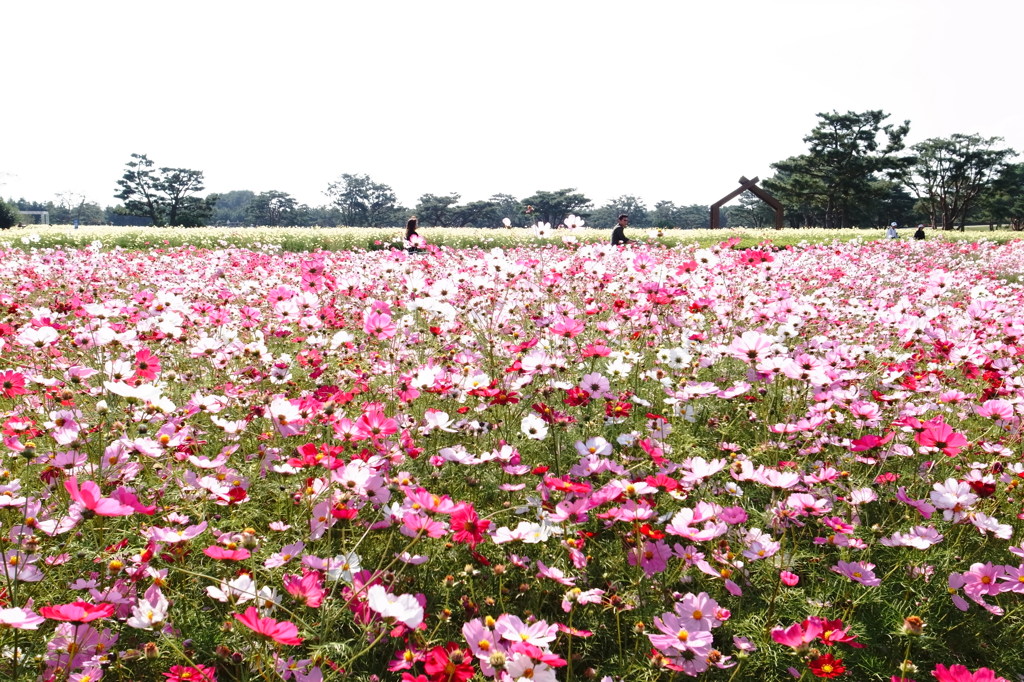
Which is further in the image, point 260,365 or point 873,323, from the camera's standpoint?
point 873,323

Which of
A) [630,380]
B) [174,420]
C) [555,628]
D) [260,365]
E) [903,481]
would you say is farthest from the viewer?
[630,380]

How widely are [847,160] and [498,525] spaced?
50.4m

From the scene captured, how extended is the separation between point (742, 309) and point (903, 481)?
1546mm

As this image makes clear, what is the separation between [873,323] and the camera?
352cm

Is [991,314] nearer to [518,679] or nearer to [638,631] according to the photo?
[638,631]

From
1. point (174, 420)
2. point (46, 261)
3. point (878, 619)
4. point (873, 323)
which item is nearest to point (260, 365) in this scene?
point (174, 420)

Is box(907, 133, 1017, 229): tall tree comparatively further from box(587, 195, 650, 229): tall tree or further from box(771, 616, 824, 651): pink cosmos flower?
box(771, 616, 824, 651): pink cosmos flower

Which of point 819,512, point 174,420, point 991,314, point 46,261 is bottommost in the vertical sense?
point 819,512

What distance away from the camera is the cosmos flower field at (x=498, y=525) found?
1238 millimetres

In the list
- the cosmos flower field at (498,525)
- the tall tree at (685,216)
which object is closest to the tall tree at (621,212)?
the tall tree at (685,216)

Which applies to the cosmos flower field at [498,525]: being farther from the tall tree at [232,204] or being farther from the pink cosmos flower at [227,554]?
the tall tree at [232,204]

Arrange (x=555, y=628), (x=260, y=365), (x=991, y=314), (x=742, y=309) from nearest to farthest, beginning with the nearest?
(x=555, y=628) → (x=260, y=365) → (x=991, y=314) → (x=742, y=309)

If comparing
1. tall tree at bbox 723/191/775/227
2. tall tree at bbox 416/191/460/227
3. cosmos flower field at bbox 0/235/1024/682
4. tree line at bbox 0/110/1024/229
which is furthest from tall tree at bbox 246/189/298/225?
cosmos flower field at bbox 0/235/1024/682

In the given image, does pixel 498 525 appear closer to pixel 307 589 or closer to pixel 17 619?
pixel 307 589
